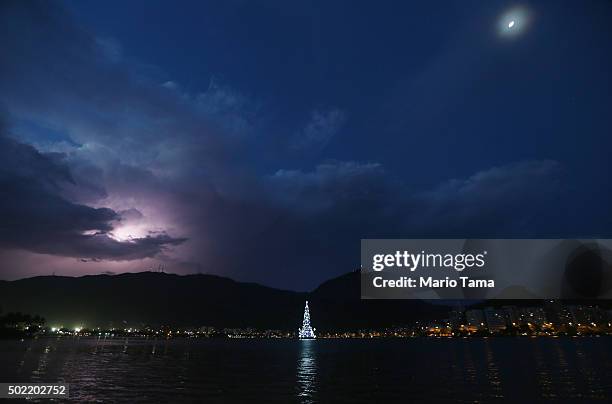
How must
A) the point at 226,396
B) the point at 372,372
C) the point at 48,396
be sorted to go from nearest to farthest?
the point at 48,396
the point at 226,396
the point at 372,372

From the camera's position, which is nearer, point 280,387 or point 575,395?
point 575,395

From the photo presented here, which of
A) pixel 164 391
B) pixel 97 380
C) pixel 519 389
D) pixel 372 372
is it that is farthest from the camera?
pixel 372 372

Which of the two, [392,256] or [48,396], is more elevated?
[392,256]

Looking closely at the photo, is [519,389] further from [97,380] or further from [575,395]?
[97,380]

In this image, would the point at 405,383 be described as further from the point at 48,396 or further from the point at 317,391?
the point at 48,396

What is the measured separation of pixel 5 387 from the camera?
133 feet

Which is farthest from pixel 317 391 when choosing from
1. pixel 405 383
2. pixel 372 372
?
pixel 372 372

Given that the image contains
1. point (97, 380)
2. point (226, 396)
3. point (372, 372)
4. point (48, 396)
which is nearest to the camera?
point (48, 396)

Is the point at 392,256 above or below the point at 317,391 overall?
above

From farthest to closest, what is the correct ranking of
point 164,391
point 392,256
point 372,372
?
point 372,372, point 392,256, point 164,391

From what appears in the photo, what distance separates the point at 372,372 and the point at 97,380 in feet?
131

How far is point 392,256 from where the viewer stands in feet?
195

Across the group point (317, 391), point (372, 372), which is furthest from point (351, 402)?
point (372, 372)

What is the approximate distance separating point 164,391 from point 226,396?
7.68m
